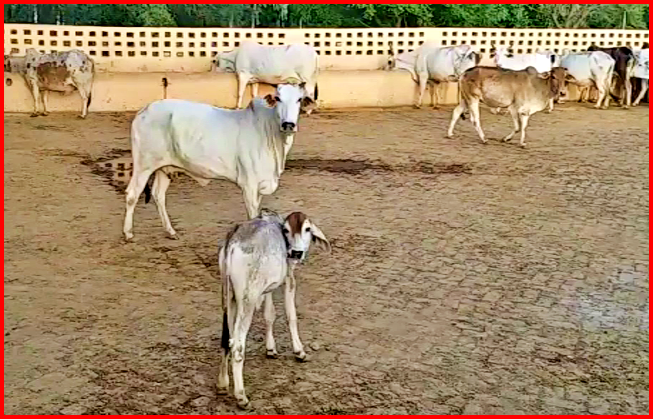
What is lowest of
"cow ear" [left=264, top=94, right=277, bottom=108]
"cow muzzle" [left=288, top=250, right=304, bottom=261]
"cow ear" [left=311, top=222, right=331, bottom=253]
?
"cow muzzle" [left=288, top=250, right=304, bottom=261]

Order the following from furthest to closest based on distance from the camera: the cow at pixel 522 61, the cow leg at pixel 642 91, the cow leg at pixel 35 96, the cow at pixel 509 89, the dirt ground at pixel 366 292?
the cow leg at pixel 642 91 < the cow at pixel 522 61 < the cow leg at pixel 35 96 < the cow at pixel 509 89 < the dirt ground at pixel 366 292

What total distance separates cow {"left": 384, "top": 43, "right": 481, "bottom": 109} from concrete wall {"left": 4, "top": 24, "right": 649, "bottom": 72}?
68 cm

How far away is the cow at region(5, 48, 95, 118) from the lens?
42.2 ft

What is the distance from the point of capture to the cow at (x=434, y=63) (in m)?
15.0

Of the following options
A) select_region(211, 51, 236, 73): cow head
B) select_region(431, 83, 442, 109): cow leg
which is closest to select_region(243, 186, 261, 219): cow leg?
select_region(211, 51, 236, 73): cow head

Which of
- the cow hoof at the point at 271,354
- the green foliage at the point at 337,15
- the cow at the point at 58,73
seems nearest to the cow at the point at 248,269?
the cow hoof at the point at 271,354

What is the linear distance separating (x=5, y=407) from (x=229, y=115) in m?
3.06

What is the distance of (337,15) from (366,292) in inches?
499

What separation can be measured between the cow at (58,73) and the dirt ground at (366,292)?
103 inches

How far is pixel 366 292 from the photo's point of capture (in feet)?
19.4

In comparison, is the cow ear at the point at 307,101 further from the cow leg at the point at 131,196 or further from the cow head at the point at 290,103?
the cow leg at the point at 131,196

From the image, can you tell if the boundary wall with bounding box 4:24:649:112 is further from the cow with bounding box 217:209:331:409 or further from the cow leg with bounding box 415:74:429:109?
the cow with bounding box 217:209:331:409

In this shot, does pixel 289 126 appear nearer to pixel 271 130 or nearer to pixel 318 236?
pixel 271 130

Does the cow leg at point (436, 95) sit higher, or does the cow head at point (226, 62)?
the cow head at point (226, 62)
